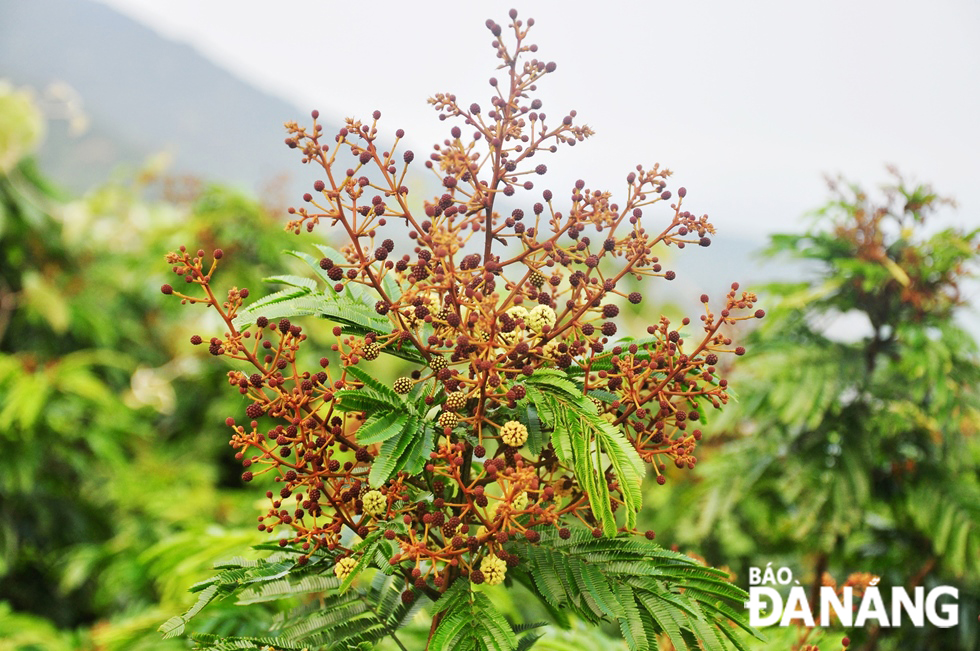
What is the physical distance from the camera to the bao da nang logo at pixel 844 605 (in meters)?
1.63

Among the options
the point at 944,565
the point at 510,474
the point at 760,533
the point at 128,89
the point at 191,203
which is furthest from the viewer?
the point at 128,89

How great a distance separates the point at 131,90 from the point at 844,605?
970 inches

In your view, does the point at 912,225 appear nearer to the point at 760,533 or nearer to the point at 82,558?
the point at 760,533

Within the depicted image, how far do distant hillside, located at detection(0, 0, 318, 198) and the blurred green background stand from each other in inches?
450

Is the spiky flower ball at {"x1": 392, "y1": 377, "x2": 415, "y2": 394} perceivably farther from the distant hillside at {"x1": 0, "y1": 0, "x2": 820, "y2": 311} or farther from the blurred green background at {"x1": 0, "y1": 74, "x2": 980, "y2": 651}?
the distant hillside at {"x1": 0, "y1": 0, "x2": 820, "y2": 311}

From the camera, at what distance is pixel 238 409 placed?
13.6ft

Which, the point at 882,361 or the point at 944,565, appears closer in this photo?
the point at 944,565

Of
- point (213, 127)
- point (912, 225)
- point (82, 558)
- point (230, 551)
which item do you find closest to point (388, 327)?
point (230, 551)

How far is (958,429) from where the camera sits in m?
2.69

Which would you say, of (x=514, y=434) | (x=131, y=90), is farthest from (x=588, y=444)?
(x=131, y=90)

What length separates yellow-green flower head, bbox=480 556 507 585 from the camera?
3.39ft

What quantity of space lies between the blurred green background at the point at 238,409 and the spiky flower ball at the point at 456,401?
73 centimetres

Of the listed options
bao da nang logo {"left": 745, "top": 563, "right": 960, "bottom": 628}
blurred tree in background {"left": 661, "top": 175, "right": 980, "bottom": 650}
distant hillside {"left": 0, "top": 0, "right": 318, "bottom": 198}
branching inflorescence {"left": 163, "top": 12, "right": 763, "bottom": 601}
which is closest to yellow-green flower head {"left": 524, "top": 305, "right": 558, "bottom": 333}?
branching inflorescence {"left": 163, "top": 12, "right": 763, "bottom": 601}

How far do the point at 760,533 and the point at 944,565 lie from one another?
1.07 m
